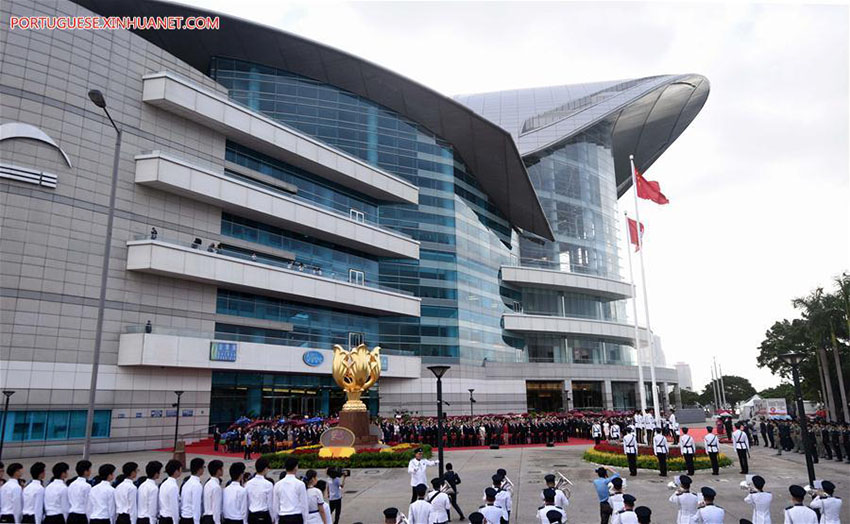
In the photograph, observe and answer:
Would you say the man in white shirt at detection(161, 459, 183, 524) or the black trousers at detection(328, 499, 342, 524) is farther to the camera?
the black trousers at detection(328, 499, 342, 524)

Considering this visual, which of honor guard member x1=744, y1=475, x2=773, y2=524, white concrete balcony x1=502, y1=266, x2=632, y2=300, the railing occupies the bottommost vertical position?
honor guard member x1=744, y1=475, x2=773, y2=524

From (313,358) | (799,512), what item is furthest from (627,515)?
(313,358)

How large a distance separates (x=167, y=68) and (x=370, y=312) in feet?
82.9

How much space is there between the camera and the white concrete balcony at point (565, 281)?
6419 cm

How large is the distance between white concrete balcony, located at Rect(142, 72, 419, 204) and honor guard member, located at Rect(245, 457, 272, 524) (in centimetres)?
3420

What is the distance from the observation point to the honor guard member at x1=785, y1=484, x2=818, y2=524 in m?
8.24

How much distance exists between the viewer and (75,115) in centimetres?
3369

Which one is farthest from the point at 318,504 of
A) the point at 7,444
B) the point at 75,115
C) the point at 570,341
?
the point at 570,341

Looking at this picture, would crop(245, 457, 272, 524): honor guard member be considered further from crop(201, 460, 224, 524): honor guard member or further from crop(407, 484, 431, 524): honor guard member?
crop(407, 484, 431, 524): honor guard member

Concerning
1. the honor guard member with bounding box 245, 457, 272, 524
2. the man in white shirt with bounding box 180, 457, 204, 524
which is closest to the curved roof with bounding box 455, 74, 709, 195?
the honor guard member with bounding box 245, 457, 272, 524

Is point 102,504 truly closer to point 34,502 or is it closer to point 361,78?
point 34,502

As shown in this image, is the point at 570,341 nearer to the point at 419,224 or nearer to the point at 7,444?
the point at 419,224

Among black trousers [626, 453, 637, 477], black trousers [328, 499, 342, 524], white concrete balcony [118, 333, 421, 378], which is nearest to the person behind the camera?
black trousers [328, 499, 342, 524]

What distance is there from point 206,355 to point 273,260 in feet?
34.0
